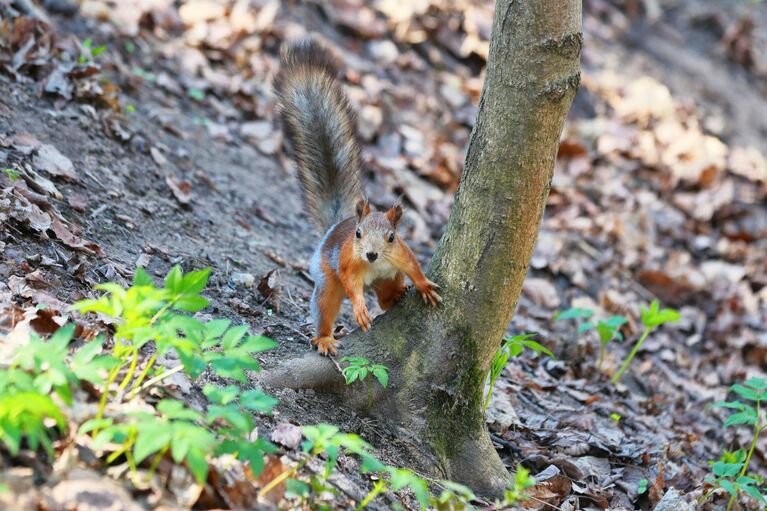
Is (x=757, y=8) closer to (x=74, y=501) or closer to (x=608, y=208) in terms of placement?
(x=608, y=208)

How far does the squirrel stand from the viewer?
3.16 m

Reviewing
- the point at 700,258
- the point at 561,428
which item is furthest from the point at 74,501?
the point at 700,258

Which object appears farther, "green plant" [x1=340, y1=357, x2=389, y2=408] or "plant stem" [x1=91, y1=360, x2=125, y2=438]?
"green plant" [x1=340, y1=357, x2=389, y2=408]

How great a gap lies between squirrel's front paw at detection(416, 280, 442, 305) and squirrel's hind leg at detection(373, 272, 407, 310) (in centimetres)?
22

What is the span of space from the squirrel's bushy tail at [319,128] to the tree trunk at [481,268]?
883 mm

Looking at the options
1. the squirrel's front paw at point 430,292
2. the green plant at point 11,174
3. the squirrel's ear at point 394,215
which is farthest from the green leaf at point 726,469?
the green plant at point 11,174

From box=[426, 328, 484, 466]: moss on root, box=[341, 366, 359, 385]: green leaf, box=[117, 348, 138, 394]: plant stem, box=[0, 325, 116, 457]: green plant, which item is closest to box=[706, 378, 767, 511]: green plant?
box=[426, 328, 484, 466]: moss on root

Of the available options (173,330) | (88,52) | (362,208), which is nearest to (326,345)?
(362,208)

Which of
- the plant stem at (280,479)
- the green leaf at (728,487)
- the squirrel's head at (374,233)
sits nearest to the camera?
the plant stem at (280,479)

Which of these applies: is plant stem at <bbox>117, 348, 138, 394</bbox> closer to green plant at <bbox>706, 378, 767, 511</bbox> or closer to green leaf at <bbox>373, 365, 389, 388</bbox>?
green leaf at <bbox>373, 365, 389, 388</bbox>

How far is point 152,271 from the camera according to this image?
3449 mm

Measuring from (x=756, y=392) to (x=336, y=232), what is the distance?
1.88 metres

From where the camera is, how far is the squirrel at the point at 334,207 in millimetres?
3164

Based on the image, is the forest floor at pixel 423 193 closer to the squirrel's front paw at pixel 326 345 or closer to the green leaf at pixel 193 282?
the squirrel's front paw at pixel 326 345
